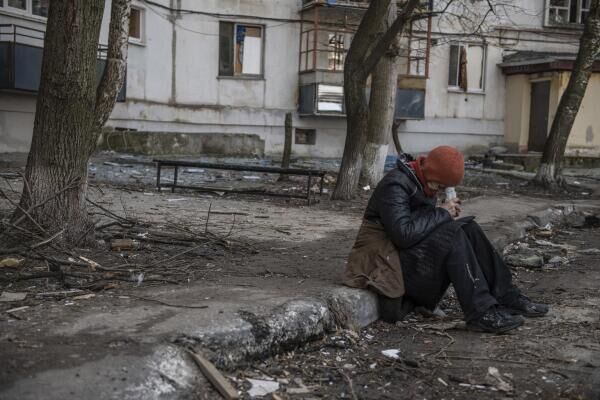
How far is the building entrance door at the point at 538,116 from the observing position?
2384 centimetres

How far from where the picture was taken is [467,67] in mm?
24312

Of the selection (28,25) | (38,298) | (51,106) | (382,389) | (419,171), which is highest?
(28,25)

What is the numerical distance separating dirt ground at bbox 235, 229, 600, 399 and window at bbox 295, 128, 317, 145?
59.6 ft

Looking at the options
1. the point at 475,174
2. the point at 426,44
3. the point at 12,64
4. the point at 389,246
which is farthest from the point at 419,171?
the point at 426,44

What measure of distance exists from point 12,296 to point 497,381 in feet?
9.23

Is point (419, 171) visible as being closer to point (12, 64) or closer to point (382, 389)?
point (382, 389)

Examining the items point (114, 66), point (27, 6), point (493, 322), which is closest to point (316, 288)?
point (493, 322)

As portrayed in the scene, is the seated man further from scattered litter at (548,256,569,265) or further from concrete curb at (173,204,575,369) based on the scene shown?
scattered litter at (548,256,569,265)

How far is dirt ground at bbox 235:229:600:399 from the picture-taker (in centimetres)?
363

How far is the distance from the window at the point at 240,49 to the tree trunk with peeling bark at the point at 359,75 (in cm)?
1165

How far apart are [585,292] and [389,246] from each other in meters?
2.17

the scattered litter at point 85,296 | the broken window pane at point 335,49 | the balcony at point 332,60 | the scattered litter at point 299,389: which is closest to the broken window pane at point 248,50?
the balcony at point 332,60

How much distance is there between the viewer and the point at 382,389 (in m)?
3.65

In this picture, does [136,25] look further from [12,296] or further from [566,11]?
[12,296]
